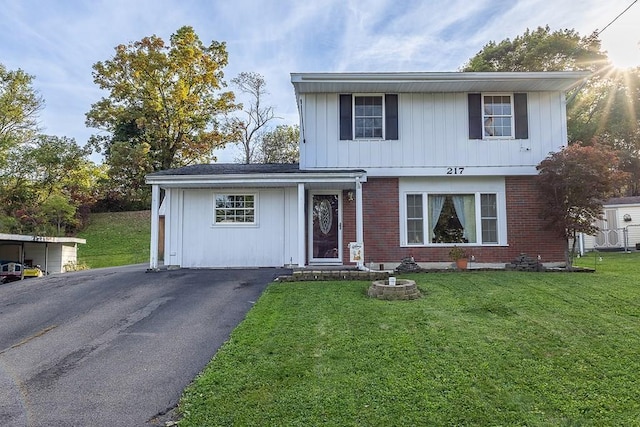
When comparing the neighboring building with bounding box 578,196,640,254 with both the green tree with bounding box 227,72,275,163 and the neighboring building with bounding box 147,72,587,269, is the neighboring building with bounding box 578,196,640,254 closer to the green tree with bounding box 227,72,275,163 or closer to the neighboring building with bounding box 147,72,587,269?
the neighboring building with bounding box 147,72,587,269

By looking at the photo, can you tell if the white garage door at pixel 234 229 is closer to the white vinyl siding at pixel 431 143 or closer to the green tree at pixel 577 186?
the white vinyl siding at pixel 431 143

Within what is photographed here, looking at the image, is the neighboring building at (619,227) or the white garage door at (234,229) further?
the neighboring building at (619,227)

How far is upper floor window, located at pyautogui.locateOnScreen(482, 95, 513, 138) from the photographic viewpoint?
1114 cm

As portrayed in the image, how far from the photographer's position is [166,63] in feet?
83.4

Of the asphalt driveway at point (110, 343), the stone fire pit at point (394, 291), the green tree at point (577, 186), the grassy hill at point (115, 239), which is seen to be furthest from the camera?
the grassy hill at point (115, 239)

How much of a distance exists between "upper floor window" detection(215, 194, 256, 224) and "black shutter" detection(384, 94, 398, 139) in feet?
13.4

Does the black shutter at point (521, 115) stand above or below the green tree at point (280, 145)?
below

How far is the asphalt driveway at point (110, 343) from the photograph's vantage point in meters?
3.64

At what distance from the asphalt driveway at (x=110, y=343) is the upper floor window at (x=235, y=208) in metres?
2.00

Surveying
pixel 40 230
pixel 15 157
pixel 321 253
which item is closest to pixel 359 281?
pixel 321 253

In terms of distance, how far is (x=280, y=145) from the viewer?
1198 inches

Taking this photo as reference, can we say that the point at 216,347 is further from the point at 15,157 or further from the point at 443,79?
the point at 15,157

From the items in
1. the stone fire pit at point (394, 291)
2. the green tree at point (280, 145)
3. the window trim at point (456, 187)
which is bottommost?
the stone fire pit at point (394, 291)

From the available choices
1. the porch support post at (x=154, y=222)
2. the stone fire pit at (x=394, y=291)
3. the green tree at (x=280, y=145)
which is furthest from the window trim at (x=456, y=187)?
the green tree at (x=280, y=145)
